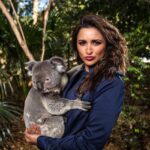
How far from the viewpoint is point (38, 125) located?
2217 mm

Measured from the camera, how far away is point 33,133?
216 centimetres

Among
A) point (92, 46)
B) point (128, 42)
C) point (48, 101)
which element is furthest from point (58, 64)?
point (128, 42)

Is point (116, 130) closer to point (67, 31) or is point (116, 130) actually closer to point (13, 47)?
point (67, 31)

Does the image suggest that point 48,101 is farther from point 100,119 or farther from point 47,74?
point 100,119

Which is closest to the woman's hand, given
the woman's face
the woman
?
the woman

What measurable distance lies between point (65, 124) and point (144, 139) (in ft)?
18.9

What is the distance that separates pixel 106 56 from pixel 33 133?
21.1 inches

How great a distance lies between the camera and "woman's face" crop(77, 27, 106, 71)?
2.04 metres

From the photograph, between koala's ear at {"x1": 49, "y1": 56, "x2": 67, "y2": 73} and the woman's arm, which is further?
koala's ear at {"x1": 49, "y1": 56, "x2": 67, "y2": 73}

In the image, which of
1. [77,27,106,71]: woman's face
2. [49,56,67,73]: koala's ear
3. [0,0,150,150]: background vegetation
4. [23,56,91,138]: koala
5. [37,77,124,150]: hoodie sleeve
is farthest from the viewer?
[0,0,150,150]: background vegetation

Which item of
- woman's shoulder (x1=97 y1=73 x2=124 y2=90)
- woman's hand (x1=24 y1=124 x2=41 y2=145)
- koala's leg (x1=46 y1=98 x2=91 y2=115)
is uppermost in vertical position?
woman's shoulder (x1=97 y1=73 x2=124 y2=90)

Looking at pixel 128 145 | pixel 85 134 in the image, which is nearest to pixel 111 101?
pixel 85 134

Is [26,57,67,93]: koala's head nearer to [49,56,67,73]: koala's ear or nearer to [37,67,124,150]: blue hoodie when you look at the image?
[49,56,67,73]: koala's ear

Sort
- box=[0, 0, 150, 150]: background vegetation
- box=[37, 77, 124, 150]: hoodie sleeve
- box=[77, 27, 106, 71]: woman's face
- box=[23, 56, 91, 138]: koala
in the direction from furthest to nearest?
box=[0, 0, 150, 150]: background vegetation < box=[23, 56, 91, 138]: koala < box=[77, 27, 106, 71]: woman's face < box=[37, 77, 124, 150]: hoodie sleeve
